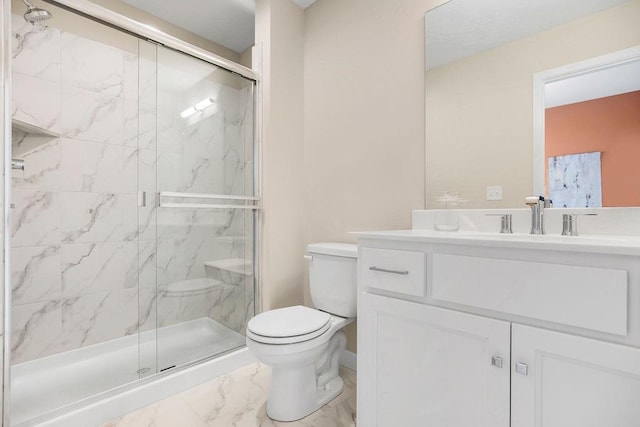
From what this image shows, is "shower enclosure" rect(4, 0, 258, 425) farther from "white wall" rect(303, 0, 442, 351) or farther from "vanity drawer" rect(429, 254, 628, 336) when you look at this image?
"vanity drawer" rect(429, 254, 628, 336)

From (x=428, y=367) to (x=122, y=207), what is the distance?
2.14 meters

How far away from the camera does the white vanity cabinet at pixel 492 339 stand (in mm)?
742

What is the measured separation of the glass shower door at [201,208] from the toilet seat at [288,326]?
2.13 feet

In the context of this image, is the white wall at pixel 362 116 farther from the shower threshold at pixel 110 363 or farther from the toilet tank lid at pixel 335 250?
the shower threshold at pixel 110 363

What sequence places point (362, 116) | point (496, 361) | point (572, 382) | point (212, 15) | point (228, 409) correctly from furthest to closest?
point (212, 15), point (362, 116), point (228, 409), point (496, 361), point (572, 382)

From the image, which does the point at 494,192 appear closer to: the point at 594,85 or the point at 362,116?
the point at 594,85

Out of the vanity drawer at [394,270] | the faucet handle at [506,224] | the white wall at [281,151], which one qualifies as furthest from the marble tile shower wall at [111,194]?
the faucet handle at [506,224]

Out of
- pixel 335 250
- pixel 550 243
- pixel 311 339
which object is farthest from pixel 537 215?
pixel 311 339

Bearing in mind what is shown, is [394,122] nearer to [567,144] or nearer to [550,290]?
[567,144]

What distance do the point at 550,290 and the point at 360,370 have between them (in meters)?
0.74

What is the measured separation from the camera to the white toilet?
143 centimetres

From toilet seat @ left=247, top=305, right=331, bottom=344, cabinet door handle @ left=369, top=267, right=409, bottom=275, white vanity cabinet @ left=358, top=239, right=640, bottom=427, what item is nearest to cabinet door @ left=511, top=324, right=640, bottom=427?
white vanity cabinet @ left=358, top=239, right=640, bottom=427

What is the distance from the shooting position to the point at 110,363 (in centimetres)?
192

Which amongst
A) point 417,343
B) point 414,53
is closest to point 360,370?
point 417,343
